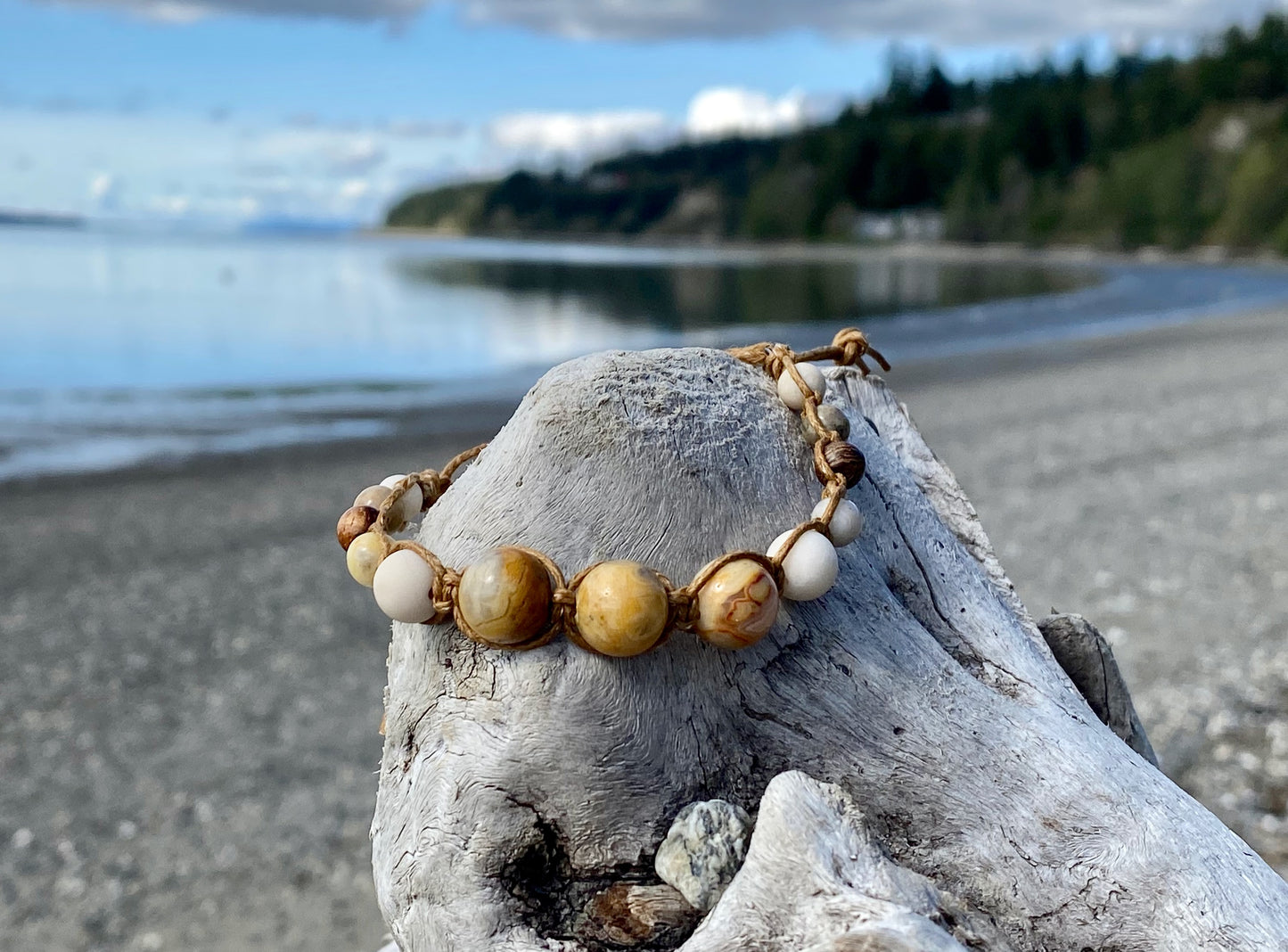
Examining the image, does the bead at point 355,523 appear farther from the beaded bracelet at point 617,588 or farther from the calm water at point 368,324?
the calm water at point 368,324

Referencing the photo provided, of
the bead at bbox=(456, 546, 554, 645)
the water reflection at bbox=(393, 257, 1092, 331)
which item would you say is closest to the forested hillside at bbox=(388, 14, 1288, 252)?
the water reflection at bbox=(393, 257, 1092, 331)

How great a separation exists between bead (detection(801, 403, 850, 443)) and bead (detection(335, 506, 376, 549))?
82 centimetres

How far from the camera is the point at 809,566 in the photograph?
166 cm

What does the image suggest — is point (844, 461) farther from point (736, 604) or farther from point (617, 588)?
point (617, 588)

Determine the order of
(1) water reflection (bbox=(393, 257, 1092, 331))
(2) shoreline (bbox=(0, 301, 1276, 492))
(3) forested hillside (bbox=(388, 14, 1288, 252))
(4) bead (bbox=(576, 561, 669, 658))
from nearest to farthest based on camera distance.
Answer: (4) bead (bbox=(576, 561, 669, 658)) → (2) shoreline (bbox=(0, 301, 1276, 492)) → (1) water reflection (bbox=(393, 257, 1092, 331)) → (3) forested hillside (bbox=(388, 14, 1288, 252))

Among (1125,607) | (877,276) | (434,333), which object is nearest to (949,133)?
(877,276)

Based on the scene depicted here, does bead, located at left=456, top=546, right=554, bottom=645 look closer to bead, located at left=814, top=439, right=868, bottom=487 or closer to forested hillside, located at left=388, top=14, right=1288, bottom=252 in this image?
bead, located at left=814, top=439, right=868, bottom=487

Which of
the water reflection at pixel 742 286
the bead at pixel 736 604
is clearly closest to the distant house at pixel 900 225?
the water reflection at pixel 742 286

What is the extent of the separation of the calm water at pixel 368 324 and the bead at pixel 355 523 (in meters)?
11.1

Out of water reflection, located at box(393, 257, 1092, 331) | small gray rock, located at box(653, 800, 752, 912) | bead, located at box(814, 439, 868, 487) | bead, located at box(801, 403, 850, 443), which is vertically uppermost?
bead, located at box(801, 403, 850, 443)

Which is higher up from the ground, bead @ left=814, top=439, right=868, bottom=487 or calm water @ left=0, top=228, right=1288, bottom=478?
bead @ left=814, top=439, right=868, bottom=487

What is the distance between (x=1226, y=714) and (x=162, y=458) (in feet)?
36.2

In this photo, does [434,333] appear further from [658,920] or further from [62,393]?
[658,920]

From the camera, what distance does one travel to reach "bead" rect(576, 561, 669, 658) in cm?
154
